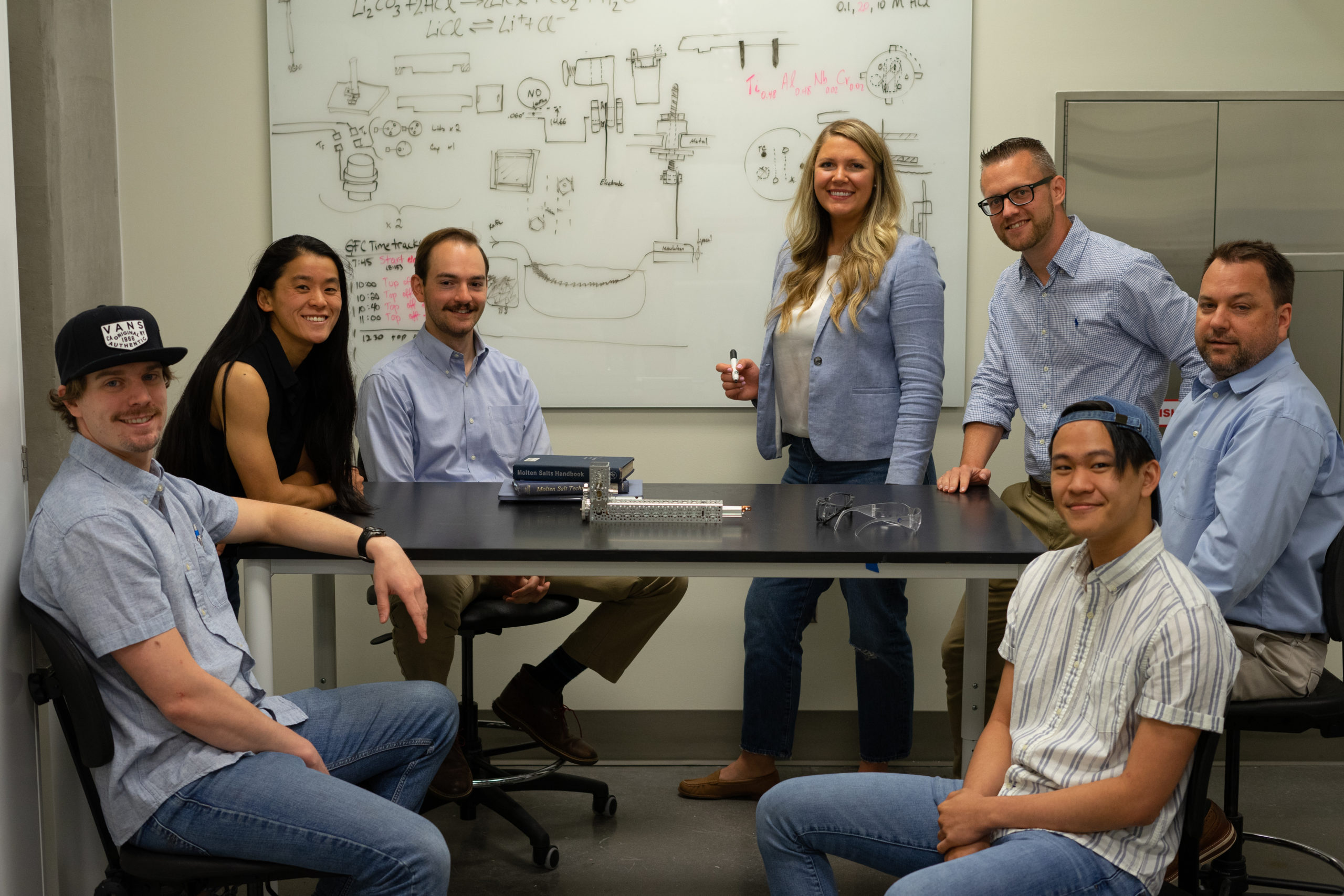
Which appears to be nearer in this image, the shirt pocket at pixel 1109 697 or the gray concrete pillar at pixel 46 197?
the shirt pocket at pixel 1109 697

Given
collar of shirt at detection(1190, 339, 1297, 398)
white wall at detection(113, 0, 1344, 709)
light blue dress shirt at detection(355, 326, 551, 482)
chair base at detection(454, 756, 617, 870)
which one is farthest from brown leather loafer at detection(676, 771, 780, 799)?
collar of shirt at detection(1190, 339, 1297, 398)

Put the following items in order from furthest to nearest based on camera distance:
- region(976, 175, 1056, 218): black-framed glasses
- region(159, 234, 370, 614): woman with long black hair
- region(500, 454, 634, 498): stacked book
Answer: region(976, 175, 1056, 218): black-framed glasses → region(500, 454, 634, 498): stacked book → region(159, 234, 370, 614): woman with long black hair

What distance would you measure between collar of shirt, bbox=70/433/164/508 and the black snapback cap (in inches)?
4.2

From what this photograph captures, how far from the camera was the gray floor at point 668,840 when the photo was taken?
8.47 feet

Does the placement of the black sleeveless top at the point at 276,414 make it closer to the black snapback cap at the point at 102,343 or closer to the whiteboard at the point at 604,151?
the black snapback cap at the point at 102,343

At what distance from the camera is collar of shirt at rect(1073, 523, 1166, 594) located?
1566 millimetres

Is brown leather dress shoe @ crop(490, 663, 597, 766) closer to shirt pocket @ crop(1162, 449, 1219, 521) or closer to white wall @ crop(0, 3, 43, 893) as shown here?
white wall @ crop(0, 3, 43, 893)

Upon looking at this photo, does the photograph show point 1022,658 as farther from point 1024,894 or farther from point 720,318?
point 720,318

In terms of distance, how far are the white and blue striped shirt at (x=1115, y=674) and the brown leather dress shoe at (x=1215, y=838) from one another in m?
0.77

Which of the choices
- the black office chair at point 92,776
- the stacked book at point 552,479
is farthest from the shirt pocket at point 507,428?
the black office chair at point 92,776

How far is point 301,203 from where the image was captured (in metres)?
3.47

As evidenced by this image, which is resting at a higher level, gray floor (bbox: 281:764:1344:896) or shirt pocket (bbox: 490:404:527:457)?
shirt pocket (bbox: 490:404:527:457)

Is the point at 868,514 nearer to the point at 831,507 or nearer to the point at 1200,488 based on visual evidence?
the point at 831,507

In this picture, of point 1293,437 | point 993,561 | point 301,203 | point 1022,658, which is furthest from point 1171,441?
point 301,203
